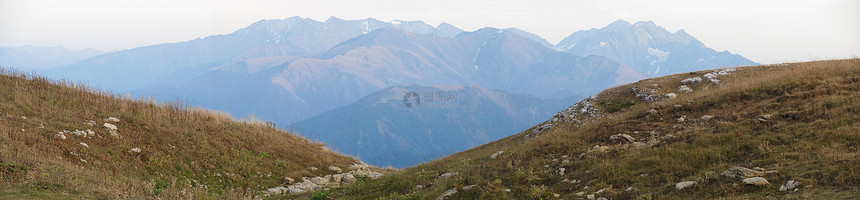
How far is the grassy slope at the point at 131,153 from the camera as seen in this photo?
9.56 m

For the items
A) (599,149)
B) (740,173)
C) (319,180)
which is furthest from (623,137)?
(319,180)

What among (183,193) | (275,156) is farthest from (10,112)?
(183,193)

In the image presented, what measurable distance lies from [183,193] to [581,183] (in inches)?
357

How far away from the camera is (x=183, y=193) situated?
9695 millimetres

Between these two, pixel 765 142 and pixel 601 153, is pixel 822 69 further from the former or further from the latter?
pixel 601 153

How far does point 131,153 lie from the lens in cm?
1532

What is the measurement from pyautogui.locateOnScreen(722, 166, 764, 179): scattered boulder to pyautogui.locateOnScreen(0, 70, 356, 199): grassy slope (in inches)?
424

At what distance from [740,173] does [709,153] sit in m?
1.76

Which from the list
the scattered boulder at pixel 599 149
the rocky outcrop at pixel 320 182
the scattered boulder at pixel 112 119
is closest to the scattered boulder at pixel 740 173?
the scattered boulder at pixel 599 149

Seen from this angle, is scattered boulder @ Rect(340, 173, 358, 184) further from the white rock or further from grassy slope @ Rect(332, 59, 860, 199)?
grassy slope @ Rect(332, 59, 860, 199)

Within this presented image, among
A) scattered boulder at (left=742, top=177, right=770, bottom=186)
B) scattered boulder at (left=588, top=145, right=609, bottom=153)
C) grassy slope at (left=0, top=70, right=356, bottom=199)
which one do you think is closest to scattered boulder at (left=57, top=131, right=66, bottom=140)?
grassy slope at (left=0, top=70, right=356, bottom=199)

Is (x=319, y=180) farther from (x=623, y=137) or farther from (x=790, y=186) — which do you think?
(x=790, y=186)

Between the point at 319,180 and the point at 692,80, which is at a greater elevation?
the point at 692,80

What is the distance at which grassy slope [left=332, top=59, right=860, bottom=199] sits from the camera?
7.67m
